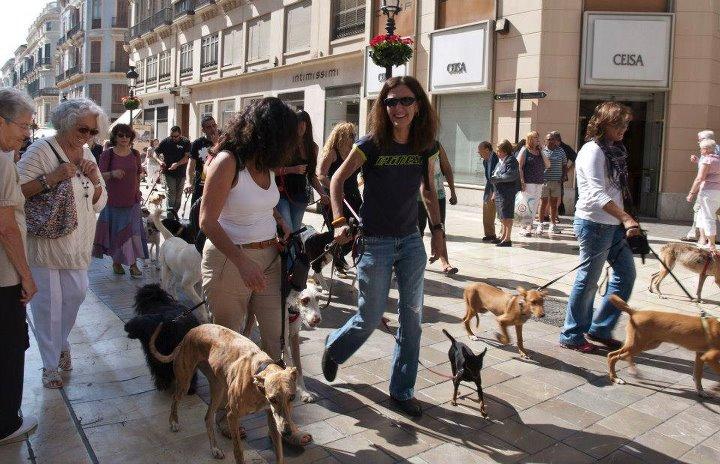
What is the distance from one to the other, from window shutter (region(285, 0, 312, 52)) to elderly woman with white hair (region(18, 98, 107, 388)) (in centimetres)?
2079

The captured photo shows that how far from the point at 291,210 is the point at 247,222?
2.90 meters

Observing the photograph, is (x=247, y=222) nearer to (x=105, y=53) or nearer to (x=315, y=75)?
(x=315, y=75)

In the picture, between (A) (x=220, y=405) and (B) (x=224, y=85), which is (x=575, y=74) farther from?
(B) (x=224, y=85)

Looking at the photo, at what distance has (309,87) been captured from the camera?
24.0m

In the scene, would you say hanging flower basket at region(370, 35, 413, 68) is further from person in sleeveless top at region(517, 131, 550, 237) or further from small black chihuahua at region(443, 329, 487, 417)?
small black chihuahua at region(443, 329, 487, 417)

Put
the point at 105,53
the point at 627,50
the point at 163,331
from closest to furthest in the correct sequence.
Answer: the point at 163,331, the point at 627,50, the point at 105,53

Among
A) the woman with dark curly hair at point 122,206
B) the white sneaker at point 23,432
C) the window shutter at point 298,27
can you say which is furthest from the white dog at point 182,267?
the window shutter at point 298,27

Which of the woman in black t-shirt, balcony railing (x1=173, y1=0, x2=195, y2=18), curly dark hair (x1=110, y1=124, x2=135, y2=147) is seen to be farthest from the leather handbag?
balcony railing (x1=173, y1=0, x2=195, y2=18)

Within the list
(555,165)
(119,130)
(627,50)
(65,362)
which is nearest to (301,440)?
(65,362)

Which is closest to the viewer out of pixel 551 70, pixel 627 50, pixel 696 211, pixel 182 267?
pixel 182 267

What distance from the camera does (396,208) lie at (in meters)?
3.76

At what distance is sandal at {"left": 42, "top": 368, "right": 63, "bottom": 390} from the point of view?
4.17 m

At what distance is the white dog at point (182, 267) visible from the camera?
5.80 metres

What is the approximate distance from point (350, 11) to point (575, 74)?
9266mm
